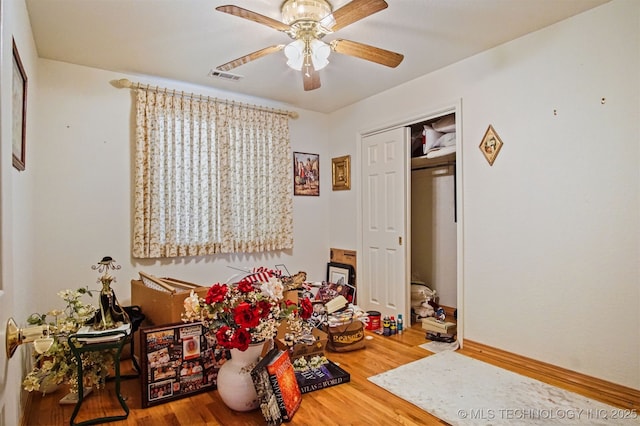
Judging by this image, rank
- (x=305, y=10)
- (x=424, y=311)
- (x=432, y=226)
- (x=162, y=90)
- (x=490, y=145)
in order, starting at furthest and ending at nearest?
(x=432, y=226), (x=424, y=311), (x=162, y=90), (x=490, y=145), (x=305, y=10)

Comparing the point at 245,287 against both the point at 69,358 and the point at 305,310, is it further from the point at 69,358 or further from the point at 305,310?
the point at 69,358

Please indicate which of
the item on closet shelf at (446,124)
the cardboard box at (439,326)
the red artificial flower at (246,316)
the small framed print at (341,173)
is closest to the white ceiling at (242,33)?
the item on closet shelf at (446,124)

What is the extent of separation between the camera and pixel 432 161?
4.32 m

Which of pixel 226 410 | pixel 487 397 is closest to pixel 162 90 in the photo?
pixel 226 410

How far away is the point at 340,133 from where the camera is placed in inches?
183

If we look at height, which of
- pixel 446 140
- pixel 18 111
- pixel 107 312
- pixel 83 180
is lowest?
pixel 107 312

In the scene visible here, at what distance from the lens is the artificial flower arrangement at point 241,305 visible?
206 centimetres

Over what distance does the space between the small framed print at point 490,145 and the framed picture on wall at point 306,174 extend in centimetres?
215

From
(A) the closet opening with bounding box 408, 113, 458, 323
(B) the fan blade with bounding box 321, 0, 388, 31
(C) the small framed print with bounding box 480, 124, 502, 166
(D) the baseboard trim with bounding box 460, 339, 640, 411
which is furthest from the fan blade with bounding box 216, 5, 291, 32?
(D) the baseboard trim with bounding box 460, 339, 640, 411

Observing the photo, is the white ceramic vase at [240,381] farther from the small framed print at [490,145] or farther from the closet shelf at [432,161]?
the closet shelf at [432,161]

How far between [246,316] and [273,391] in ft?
1.48

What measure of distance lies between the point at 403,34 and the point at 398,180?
1539mm

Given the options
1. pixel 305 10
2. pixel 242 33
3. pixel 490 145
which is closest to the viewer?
pixel 305 10

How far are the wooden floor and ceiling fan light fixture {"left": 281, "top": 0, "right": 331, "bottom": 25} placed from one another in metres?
2.40
